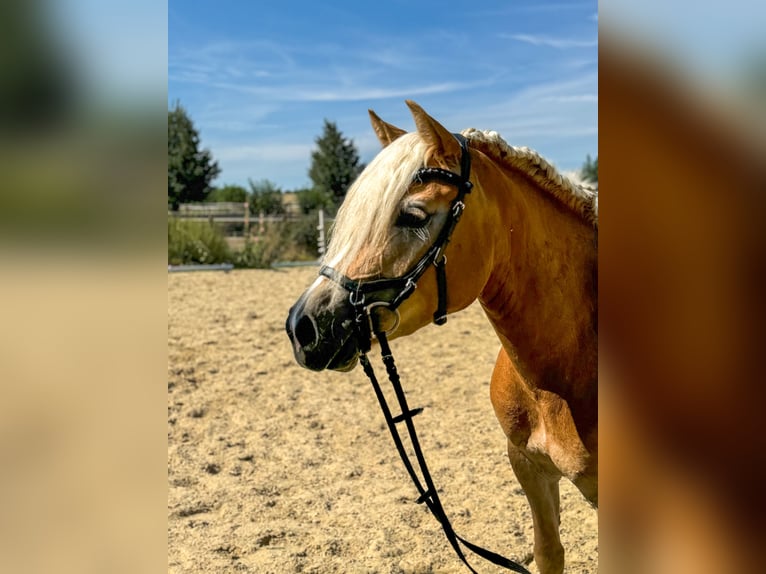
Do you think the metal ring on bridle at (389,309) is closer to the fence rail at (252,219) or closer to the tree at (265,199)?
the fence rail at (252,219)

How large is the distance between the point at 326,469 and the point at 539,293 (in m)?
3.07

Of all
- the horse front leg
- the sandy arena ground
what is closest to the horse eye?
the horse front leg

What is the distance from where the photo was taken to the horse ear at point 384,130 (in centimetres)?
223

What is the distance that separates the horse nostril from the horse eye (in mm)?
408

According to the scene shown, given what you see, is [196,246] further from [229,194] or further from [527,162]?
[229,194]

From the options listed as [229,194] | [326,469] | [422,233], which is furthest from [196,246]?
[229,194]

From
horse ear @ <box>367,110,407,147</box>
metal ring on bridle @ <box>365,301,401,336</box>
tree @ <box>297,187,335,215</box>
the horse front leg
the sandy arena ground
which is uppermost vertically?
tree @ <box>297,187,335,215</box>

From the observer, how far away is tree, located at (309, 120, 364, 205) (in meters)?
42.2

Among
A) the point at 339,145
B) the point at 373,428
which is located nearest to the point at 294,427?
the point at 373,428

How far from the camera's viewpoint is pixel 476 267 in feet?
6.38

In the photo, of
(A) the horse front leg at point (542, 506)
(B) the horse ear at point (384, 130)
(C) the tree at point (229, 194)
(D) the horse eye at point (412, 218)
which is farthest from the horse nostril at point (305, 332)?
(C) the tree at point (229, 194)

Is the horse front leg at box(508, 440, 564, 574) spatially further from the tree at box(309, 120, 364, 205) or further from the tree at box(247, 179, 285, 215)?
the tree at box(309, 120, 364, 205)
